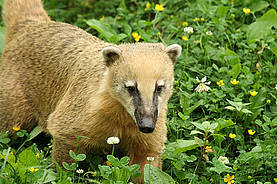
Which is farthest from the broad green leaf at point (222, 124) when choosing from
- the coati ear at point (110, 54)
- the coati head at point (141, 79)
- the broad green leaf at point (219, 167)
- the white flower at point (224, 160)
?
the coati ear at point (110, 54)

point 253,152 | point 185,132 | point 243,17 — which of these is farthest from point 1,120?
point 243,17

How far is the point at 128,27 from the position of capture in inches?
249

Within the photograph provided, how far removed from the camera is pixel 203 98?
17.3ft

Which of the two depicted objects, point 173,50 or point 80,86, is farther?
point 80,86

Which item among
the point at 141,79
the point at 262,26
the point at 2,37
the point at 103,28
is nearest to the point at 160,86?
the point at 141,79

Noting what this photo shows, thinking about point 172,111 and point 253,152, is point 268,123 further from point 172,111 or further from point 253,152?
point 172,111

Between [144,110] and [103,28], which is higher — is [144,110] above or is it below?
below

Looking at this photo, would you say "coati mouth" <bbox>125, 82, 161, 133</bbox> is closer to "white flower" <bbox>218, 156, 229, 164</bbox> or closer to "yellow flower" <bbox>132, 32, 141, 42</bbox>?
"white flower" <bbox>218, 156, 229, 164</bbox>

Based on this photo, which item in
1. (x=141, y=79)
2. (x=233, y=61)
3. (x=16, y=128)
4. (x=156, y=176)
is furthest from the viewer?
(x=233, y=61)

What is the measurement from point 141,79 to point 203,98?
1.66 m

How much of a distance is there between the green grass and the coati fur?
26 cm

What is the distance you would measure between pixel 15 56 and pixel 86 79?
1.21 metres

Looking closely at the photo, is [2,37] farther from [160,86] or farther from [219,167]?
[219,167]

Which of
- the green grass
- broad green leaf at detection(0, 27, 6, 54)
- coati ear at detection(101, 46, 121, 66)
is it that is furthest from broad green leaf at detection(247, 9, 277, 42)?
broad green leaf at detection(0, 27, 6, 54)
